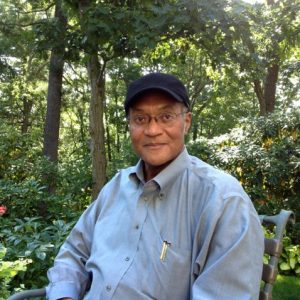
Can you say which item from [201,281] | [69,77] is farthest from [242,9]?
[69,77]

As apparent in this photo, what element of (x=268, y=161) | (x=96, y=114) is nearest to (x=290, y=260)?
(x=268, y=161)

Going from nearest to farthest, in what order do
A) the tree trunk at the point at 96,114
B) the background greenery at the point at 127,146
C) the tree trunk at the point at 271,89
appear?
the background greenery at the point at 127,146 < the tree trunk at the point at 96,114 < the tree trunk at the point at 271,89

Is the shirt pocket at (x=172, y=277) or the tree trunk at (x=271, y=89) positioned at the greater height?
the tree trunk at (x=271, y=89)

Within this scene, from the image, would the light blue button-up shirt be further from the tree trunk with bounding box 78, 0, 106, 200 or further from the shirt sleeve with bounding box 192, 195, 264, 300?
the tree trunk with bounding box 78, 0, 106, 200

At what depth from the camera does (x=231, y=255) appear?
1523 millimetres

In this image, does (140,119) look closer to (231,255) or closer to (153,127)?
(153,127)

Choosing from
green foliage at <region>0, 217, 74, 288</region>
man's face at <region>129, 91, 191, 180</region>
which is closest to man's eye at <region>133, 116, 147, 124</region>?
man's face at <region>129, 91, 191, 180</region>

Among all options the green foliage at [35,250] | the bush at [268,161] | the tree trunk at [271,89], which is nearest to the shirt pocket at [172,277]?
the green foliage at [35,250]

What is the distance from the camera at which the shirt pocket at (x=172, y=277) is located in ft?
5.57

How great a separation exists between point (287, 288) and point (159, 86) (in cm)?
384

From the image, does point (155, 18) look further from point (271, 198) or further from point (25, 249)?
point (271, 198)

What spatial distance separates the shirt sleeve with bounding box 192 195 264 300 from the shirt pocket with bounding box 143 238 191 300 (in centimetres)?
8

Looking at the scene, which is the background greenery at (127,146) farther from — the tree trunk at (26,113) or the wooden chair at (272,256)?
the tree trunk at (26,113)

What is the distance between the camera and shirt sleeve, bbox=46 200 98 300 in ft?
6.68
